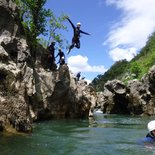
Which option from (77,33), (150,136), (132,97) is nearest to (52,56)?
(77,33)

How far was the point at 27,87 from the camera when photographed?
2472 cm

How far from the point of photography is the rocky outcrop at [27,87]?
16562 mm

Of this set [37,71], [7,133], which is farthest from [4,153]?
[37,71]

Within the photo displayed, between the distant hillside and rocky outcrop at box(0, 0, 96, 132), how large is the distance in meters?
71.3

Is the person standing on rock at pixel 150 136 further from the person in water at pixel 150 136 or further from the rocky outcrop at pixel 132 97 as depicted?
the rocky outcrop at pixel 132 97

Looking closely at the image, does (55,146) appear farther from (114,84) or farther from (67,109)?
(114,84)

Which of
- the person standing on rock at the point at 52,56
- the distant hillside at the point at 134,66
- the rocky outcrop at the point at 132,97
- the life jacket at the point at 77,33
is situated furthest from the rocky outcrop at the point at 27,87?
the distant hillside at the point at 134,66

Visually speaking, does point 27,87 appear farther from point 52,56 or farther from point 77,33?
point 52,56

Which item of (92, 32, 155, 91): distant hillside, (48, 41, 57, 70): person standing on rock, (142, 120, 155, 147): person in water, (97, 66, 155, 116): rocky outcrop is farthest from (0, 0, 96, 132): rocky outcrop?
(92, 32, 155, 91): distant hillside

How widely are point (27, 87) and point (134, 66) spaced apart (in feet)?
301

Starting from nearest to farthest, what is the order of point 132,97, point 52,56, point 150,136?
point 150,136, point 52,56, point 132,97

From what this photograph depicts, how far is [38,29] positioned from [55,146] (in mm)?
23690

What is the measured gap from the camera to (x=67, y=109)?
33.8 metres

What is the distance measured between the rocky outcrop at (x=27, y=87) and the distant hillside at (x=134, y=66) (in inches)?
2807
